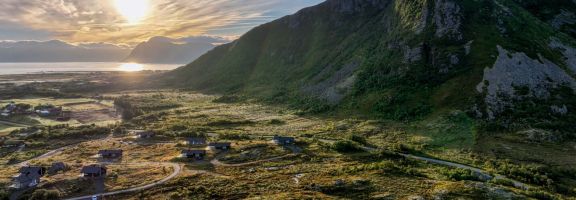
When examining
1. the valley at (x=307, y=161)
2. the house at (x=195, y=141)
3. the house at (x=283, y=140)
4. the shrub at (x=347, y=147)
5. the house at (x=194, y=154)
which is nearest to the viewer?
the valley at (x=307, y=161)

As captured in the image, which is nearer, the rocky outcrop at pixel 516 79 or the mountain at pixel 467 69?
the mountain at pixel 467 69

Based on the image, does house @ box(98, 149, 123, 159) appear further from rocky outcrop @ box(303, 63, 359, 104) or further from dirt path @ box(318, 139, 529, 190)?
rocky outcrop @ box(303, 63, 359, 104)

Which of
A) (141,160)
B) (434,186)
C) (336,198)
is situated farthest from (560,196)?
(141,160)

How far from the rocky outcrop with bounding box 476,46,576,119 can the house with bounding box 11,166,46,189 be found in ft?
336

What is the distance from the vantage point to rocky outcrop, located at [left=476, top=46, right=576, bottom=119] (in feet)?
347

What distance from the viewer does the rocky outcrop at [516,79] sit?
106m

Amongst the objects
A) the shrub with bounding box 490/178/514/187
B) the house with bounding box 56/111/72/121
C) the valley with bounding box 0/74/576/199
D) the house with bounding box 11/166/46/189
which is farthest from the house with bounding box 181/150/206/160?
the house with bounding box 56/111/72/121

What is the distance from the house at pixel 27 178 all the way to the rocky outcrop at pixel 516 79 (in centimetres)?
10249

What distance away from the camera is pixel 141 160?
85.8 metres

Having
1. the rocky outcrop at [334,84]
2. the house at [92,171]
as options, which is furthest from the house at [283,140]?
the rocky outcrop at [334,84]

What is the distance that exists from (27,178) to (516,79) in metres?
121

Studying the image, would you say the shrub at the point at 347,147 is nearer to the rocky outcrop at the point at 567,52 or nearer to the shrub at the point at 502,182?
the shrub at the point at 502,182

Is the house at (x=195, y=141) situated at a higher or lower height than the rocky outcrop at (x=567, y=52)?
lower

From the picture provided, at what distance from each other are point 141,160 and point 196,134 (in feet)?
95.4
